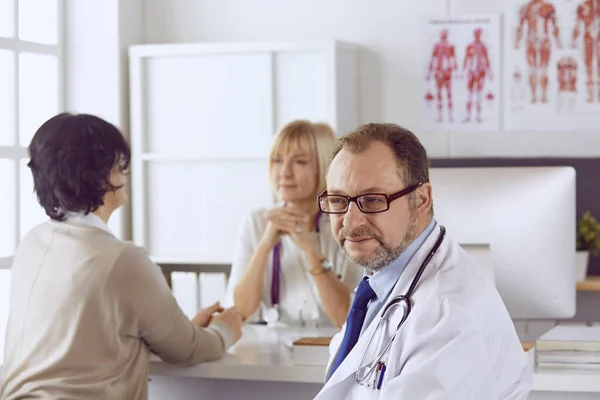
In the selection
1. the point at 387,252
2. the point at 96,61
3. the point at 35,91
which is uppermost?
the point at 96,61

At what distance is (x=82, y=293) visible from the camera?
2520mm

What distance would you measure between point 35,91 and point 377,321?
286cm

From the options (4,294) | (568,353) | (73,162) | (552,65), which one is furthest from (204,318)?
(552,65)

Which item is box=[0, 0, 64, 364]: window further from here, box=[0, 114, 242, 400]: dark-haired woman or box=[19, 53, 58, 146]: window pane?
box=[0, 114, 242, 400]: dark-haired woman

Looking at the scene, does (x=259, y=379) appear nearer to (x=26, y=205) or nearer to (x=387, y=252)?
(x=387, y=252)

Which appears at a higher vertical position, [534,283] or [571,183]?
[571,183]

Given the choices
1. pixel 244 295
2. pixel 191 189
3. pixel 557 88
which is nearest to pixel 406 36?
pixel 557 88

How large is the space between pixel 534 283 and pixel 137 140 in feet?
7.44

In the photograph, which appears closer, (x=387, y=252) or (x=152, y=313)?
(x=387, y=252)

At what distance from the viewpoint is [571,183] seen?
2.83 m

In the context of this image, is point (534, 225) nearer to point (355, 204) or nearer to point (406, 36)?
point (355, 204)

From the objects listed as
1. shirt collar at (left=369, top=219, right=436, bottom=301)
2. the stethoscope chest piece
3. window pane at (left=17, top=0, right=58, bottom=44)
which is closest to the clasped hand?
the stethoscope chest piece

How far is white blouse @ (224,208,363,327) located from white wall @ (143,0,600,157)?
121 centimetres

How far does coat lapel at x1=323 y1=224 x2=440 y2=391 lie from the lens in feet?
5.89
